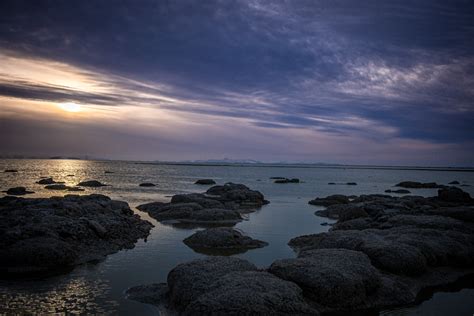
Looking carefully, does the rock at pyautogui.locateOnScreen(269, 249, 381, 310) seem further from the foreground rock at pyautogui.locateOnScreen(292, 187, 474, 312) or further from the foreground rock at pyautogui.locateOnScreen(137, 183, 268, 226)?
the foreground rock at pyautogui.locateOnScreen(137, 183, 268, 226)

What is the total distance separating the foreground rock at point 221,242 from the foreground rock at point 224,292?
6.70m

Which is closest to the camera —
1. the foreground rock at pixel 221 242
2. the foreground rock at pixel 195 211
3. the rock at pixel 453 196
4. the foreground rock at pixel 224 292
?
the foreground rock at pixel 224 292

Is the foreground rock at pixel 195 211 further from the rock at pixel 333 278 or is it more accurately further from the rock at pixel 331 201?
the rock at pixel 333 278

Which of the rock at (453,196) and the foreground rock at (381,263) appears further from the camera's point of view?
the rock at (453,196)

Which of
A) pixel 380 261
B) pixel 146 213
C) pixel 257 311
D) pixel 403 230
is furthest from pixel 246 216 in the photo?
A: pixel 257 311

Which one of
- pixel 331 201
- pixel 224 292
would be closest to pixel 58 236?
pixel 224 292

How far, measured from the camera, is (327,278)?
479 inches

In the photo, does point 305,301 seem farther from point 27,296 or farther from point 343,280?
point 27,296

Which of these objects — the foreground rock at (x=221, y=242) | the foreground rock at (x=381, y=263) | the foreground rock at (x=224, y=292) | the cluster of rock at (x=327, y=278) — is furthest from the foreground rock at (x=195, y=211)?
the foreground rock at (x=224, y=292)

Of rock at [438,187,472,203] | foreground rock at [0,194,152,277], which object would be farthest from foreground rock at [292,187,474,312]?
rock at [438,187,472,203]

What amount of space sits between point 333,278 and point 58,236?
46.0ft

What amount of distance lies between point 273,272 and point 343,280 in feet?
8.03

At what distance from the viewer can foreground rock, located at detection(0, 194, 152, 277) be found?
1569cm

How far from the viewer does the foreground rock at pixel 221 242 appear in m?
20.7
